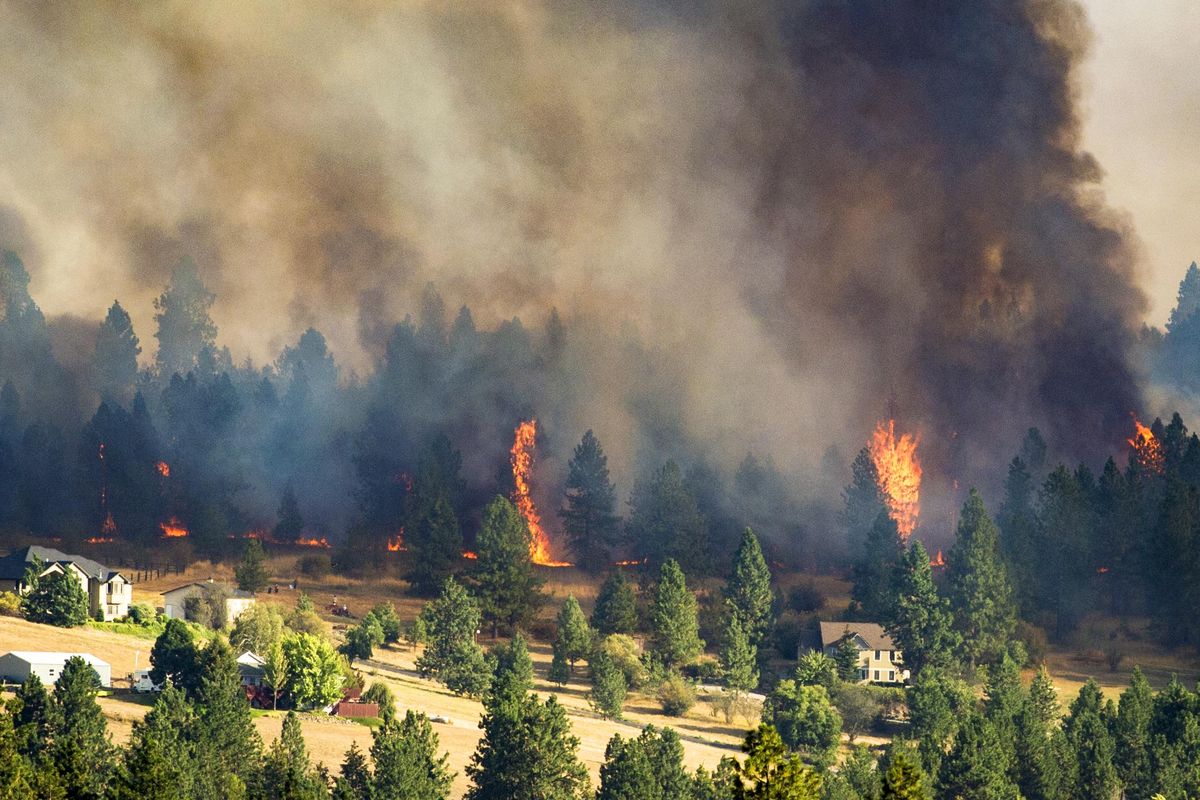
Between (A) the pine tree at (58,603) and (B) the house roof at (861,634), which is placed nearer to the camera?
(A) the pine tree at (58,603)

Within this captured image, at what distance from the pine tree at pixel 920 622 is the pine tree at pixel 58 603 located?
216ft

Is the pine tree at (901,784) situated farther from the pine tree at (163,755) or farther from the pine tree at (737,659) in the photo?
the pine tree at (737,659)

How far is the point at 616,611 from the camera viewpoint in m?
172

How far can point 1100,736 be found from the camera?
13050 centimetres

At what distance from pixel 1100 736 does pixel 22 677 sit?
68.9 metres

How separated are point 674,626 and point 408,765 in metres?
60.1

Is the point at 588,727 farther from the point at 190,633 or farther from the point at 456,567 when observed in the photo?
the point at 456,567

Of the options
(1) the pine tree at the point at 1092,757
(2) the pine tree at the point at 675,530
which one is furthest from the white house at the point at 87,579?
(1) the pine tree at the point at 1092,757

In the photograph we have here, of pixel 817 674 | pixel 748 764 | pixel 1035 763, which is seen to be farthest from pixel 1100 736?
pixel 748 764

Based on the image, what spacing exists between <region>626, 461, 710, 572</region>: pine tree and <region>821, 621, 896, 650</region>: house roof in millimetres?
21917

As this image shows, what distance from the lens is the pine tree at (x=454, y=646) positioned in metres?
156

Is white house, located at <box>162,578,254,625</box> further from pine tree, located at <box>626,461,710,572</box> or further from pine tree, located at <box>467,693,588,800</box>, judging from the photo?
pine tree, located at <box>467,693,588,800</box>

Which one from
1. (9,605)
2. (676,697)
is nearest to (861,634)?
(676,697)

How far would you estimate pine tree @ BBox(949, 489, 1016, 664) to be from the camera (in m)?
172
